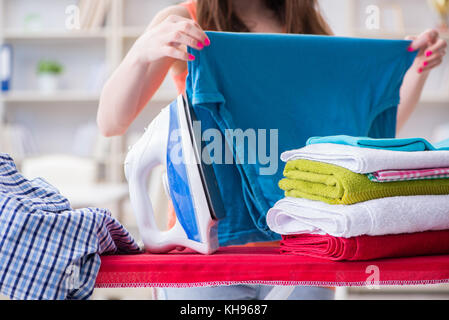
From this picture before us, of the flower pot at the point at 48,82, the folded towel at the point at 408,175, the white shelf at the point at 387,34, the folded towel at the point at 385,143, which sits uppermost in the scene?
the white shelf at the point at 387,34

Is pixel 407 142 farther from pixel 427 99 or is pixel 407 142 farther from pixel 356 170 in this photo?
pixel 427 99

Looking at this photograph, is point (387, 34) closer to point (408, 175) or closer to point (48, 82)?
point (48, 82)

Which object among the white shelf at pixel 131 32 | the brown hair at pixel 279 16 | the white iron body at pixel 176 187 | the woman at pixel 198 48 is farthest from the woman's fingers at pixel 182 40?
the white shelf at pixel 131 32

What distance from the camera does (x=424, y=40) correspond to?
91cm

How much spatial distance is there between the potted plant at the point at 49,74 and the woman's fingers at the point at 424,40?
231cm

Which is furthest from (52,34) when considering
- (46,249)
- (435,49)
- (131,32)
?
(46,249)

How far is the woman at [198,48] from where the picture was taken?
715mm

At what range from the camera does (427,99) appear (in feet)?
8.65

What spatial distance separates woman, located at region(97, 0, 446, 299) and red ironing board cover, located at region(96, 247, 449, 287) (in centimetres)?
26

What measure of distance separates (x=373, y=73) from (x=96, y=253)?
0.61 meters

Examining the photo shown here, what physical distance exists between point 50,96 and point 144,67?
2186mm

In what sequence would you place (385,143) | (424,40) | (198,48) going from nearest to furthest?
1. (385,143)
2. (198,48)
3. (424,40)

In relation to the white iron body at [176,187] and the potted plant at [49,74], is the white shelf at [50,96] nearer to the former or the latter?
the potted plant at [49,74]

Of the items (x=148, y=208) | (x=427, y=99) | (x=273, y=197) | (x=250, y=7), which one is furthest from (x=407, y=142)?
(x=427, y=99)
